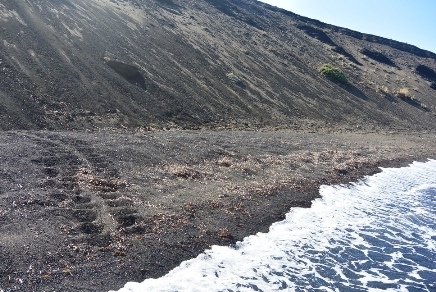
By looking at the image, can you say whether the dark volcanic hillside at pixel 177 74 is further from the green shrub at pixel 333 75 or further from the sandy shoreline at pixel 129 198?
the sandy shoreline at pixel 129 198

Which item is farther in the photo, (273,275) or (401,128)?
(401,128)

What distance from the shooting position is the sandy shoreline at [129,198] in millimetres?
8109

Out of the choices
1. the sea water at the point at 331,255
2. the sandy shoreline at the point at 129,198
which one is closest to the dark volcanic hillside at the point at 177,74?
the sandy shoreline at the point at 129,198

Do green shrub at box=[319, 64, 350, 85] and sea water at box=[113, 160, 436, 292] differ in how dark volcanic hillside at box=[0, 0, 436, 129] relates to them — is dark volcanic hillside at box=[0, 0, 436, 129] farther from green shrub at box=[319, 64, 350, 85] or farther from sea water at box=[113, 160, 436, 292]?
sea water at box=[113, 160, 436, 292]

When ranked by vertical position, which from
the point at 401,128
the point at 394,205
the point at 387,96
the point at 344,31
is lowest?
the point at 394,205

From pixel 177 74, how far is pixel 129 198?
63.9 ft

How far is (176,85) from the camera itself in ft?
90.9

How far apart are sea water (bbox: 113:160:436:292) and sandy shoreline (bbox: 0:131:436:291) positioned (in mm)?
536

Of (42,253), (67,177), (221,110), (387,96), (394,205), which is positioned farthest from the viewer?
(387,96)

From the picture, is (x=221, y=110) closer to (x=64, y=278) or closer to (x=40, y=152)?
(x=40, y=152)

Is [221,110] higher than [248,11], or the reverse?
[248,11]

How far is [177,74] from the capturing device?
29516 millimetres

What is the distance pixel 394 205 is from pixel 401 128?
27039 mm

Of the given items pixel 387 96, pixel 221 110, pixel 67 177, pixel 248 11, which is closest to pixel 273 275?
pixel 67 177
